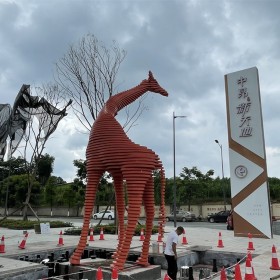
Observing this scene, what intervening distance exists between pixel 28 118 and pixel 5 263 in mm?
13750

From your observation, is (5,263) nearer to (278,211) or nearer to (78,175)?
(78,175)

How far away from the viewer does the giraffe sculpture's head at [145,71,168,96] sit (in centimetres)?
940

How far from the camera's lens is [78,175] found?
106ft

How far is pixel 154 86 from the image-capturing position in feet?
30.9

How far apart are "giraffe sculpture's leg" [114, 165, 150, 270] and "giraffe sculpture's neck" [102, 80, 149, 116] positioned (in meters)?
1.77

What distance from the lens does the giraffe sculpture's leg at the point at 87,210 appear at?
813cm

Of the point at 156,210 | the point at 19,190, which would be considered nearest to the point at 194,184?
the point at 156,210

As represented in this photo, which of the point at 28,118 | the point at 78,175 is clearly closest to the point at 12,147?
the point at 28,118

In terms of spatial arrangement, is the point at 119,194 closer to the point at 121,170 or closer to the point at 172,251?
the point at 121,170

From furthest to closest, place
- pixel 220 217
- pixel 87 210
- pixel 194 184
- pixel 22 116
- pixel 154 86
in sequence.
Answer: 1. pixel 194 184
2. pixel 220 217
3. pixel 22 116
4. pixel 154 86
5. pixel 87 210

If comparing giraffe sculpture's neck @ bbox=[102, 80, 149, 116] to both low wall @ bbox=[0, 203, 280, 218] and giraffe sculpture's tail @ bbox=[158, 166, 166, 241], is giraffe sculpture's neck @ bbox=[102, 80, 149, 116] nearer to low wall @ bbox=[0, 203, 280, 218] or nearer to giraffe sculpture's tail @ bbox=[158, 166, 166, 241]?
giraffe sculpture's tail @ bbox=[158, 166, 166, 241]

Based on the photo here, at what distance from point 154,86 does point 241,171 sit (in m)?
8.89

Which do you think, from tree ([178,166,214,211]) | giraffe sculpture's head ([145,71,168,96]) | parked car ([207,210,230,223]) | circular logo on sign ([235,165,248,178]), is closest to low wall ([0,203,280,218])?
tree ([178,166,214,211])

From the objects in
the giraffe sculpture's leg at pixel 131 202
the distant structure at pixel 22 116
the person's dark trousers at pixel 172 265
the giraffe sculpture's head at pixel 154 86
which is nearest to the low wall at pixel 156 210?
the distant structure at pixel 22 116
